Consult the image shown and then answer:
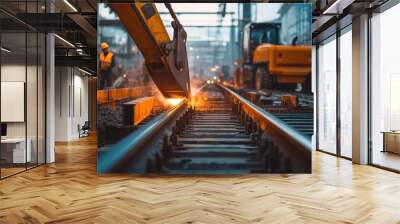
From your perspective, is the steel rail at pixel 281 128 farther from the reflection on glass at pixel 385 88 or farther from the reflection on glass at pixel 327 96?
the reflection on glass at pixel 327 96

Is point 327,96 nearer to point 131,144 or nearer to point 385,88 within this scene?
point 385,88

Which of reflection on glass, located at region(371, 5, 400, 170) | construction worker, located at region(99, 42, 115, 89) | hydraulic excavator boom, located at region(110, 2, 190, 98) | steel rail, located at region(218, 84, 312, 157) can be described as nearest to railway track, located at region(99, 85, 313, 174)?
steel rail, located at region(218, 84, 312, 157)

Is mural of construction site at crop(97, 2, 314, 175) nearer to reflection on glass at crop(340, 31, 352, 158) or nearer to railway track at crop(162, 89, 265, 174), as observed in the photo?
railway track at crop(162, 89, 265, 174)

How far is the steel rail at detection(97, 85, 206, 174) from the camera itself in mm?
6105

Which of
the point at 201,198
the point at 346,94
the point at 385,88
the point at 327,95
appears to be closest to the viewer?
the point at 201,198

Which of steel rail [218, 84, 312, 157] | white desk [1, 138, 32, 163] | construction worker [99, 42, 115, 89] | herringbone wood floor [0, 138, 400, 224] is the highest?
construction worker [99, 42, 115, 89]

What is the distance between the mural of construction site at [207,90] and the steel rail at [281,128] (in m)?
0.02

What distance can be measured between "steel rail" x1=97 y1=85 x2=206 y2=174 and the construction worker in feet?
2.92

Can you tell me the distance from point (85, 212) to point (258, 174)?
3.37 m

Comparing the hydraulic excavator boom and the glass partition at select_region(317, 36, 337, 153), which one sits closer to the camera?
the hydraulic excavator boom

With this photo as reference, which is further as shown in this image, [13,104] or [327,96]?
[327,96]

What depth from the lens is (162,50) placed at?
6203mm

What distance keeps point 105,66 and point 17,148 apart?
8.16ft

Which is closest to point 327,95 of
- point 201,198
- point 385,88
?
point 385,88
